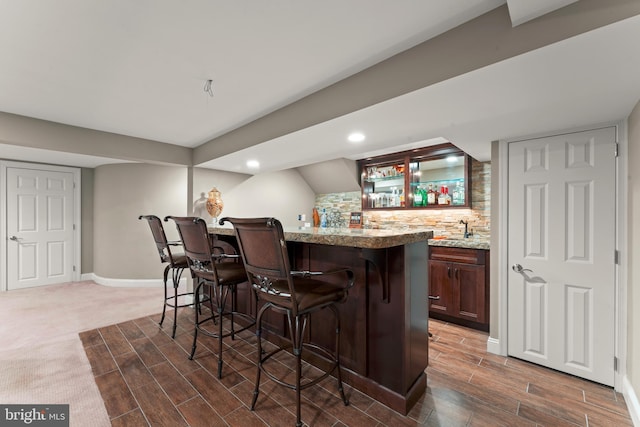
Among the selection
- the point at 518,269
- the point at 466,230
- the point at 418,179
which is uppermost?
the point at 418,179

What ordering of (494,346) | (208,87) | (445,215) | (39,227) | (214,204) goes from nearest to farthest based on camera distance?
(208,87), (494,346), (445,215), (214,204), (39,227)

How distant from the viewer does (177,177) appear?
517 centimetres

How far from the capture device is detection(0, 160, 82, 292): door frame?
4.61 meters

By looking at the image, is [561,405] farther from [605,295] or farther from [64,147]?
[64,147]

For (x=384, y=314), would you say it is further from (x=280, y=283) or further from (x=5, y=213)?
(x=5, y=213)

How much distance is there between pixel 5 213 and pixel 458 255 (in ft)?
22.5

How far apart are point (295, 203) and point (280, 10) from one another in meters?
4.33

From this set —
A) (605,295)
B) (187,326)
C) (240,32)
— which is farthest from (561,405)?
(187,326)

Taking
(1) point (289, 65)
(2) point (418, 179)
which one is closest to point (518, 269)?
(2) point (418, 179)

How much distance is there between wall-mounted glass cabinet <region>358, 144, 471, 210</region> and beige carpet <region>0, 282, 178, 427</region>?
11.5ft

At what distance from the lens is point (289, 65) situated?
1.93 m

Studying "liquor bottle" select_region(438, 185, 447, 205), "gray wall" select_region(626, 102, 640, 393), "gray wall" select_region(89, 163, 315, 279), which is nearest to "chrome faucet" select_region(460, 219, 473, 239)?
"liquor bottle" select_region(438, 185, 447, 205)

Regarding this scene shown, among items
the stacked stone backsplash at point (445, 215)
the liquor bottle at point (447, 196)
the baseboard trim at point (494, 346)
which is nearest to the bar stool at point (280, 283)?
the baseboard trim at point (494, 346)

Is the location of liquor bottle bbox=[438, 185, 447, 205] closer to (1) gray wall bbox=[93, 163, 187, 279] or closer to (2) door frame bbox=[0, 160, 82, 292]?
(1) gray wall bbox=[93, 163, 187, 279]
